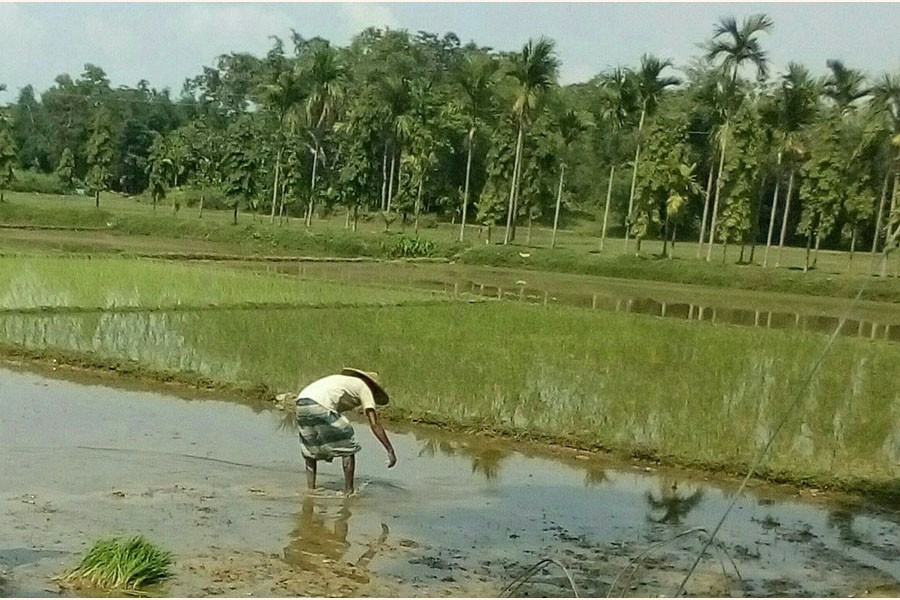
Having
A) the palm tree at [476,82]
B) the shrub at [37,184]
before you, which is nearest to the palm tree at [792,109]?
the palm tree at [476,82]

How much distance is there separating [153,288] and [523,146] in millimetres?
22153

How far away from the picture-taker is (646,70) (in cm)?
3641

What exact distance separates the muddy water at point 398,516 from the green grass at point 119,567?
122mm

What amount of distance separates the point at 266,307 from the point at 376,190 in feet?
96.3

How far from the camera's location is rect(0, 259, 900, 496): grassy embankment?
32.3ft

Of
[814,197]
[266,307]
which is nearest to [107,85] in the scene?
[814,197]

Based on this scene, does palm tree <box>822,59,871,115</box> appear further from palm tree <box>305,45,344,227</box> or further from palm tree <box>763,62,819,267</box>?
palm tree <box>305,45,344,227</box>

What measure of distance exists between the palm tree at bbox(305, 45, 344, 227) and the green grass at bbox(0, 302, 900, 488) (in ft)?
81.2

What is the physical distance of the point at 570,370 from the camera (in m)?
13.1

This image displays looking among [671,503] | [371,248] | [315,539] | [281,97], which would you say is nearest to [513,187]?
[371,248]

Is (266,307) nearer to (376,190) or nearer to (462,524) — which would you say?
(462,524)

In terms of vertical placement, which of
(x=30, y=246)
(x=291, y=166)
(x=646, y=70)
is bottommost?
(x=30, y=246)

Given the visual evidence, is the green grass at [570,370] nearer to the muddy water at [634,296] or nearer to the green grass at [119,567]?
the muddy water at [634,296]

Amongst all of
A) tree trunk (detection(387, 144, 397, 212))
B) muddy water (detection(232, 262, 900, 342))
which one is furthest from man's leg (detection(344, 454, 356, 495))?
tree trunk (detection(387, 144, 397, 212))
